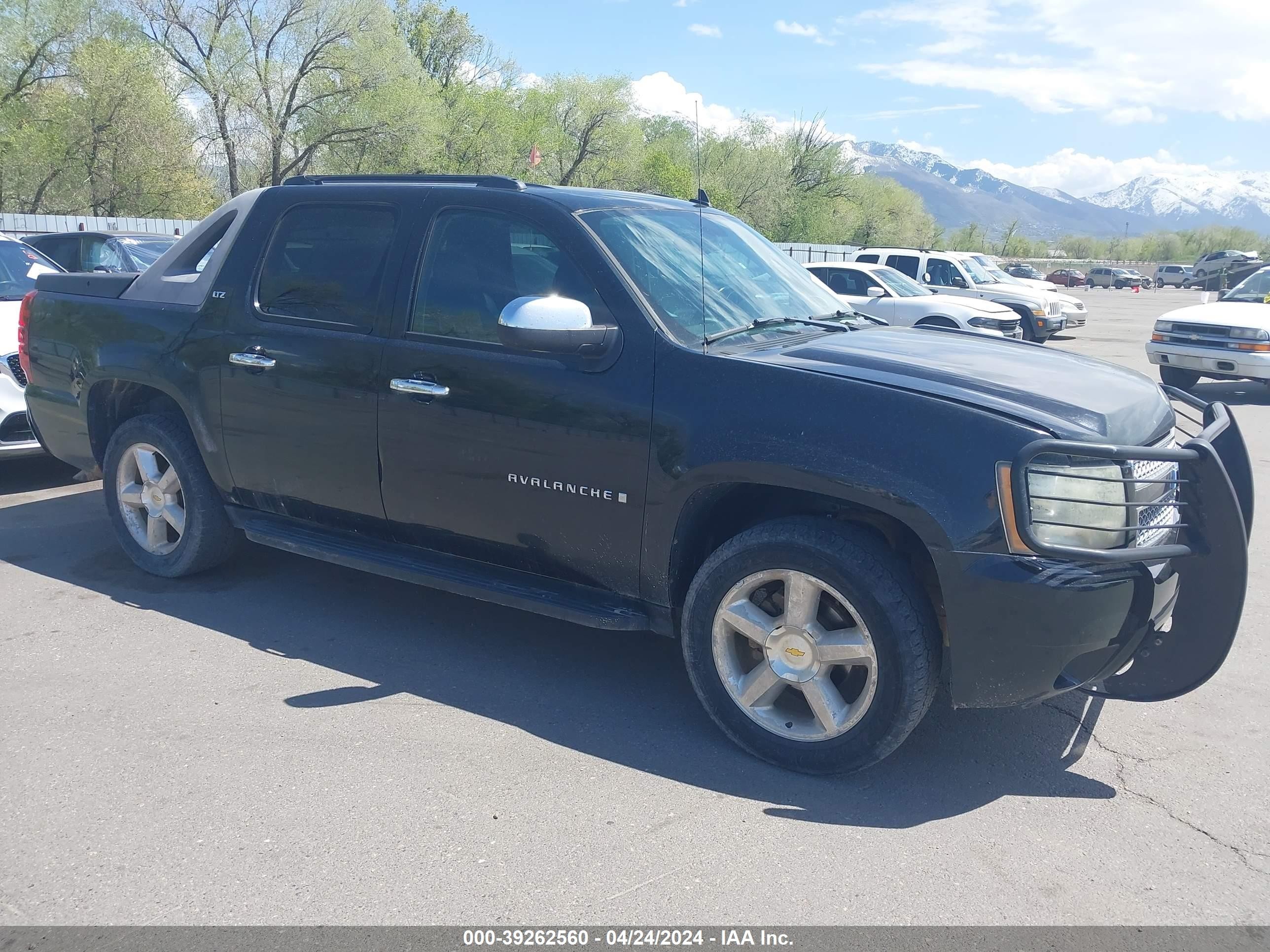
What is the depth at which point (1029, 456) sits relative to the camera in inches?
116

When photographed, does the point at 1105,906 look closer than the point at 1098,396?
Yes

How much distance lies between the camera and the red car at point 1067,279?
2530 inches

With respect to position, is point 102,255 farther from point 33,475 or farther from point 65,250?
point 33,475

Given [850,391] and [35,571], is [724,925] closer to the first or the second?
[850,391]

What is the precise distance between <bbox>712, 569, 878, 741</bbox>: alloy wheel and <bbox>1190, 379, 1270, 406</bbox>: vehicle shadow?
11610 millimetres

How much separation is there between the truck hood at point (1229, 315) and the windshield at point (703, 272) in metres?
10.2

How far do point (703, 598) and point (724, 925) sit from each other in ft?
3.70

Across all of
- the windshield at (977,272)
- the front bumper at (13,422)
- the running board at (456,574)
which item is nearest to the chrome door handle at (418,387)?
the running board at (456,574)

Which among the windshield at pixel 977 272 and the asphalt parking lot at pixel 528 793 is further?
the windshield at pixel 977 272

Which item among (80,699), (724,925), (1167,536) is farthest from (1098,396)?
(80,699)

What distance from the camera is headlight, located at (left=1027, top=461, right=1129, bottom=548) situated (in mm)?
3014

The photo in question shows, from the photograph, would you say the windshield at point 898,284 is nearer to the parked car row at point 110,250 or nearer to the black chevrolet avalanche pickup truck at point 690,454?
the parked car row at point 110,250

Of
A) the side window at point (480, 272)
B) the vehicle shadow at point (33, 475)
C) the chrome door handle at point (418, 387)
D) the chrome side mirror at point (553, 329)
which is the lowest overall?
the vehicle shadow at point (33, 475)

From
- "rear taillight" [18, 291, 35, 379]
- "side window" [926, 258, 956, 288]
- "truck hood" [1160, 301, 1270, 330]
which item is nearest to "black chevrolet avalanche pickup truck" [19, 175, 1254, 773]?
"rear taillight" [18, 291, 35, 379]
